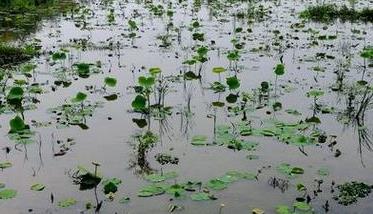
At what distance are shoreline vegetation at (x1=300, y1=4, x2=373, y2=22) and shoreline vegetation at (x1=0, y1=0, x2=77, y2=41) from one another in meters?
7.73

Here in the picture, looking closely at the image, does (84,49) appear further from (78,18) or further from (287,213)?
(287,213)

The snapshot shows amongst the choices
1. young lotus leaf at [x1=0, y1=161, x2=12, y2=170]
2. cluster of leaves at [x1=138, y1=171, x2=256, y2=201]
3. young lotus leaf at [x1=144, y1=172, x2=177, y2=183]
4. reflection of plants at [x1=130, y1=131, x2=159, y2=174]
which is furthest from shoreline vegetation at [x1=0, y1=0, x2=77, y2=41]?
cluster of leaves at [x1=138, y1=171, x2=256, y2=201]

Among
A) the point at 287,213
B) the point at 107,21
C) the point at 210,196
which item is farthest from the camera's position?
the point at 107,21

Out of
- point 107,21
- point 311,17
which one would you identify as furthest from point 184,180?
point 311,17

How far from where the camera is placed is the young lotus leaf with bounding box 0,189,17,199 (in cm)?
507

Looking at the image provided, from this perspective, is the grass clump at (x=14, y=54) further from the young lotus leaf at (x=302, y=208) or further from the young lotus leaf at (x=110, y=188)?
the young lotus leaf at (x=302, y=208)

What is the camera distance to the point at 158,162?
19.5ft

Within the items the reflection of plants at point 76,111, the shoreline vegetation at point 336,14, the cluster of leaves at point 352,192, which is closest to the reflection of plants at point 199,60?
the reflection of plants at point 76,111

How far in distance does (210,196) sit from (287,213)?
79cm

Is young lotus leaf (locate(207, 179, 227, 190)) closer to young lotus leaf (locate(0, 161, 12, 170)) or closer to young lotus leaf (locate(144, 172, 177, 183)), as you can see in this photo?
young lotus leaf (locate(144, 172, 177, 183))

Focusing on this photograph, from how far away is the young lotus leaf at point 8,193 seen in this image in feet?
16.6

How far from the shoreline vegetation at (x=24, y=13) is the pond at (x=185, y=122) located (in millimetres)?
167

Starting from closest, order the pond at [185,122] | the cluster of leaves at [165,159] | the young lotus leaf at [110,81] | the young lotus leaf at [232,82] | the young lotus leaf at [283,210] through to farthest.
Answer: the young lotus leaf at [283,210]
the pond at [185,122]
the cluster of leaves at [165,159]
the young lotus leaf at [232,82]
the young lotus leaf at [110,81]

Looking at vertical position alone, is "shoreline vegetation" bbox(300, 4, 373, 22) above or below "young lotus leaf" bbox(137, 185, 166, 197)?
above
